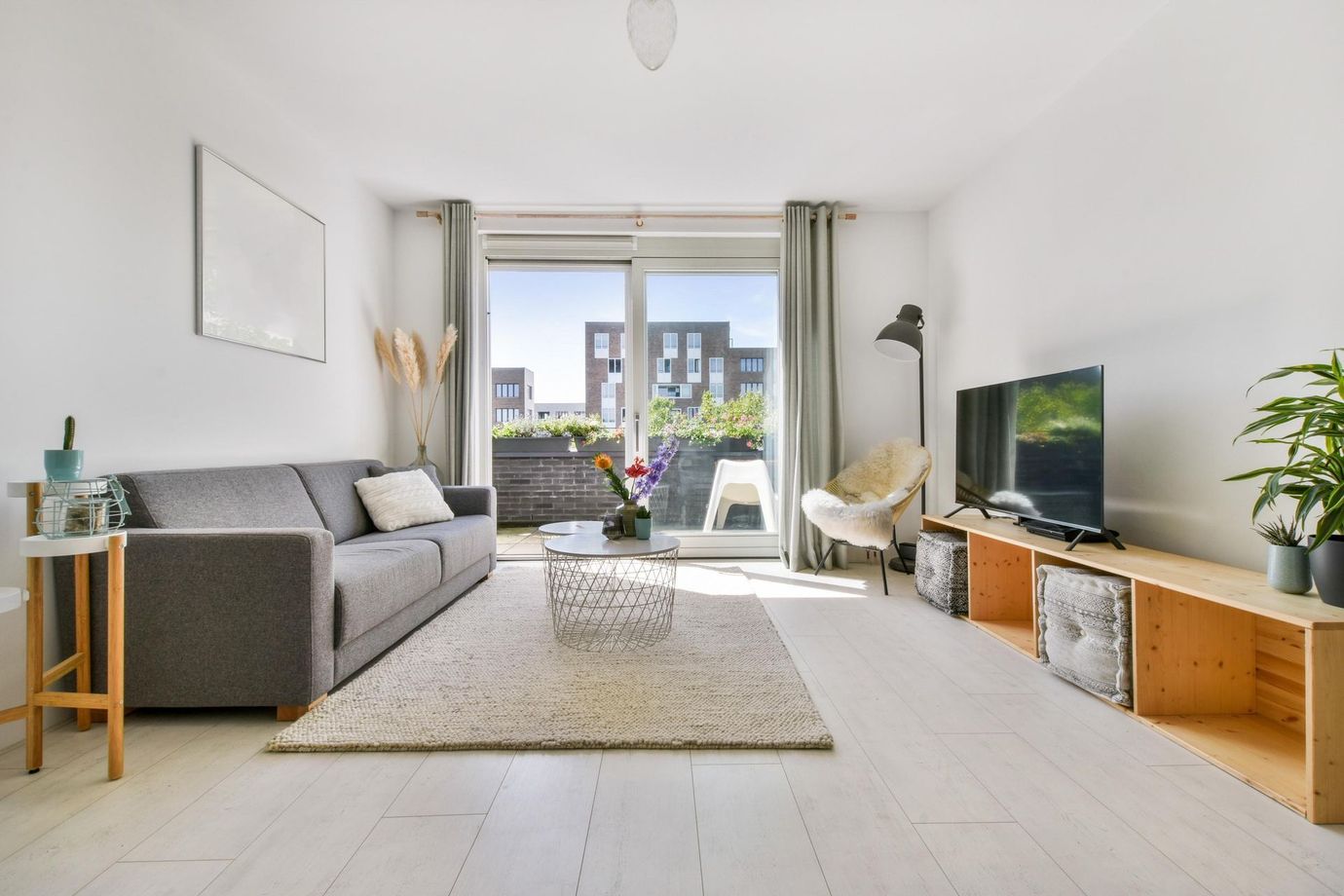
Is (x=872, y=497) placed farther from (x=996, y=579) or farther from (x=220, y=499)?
(x=220, y=499)

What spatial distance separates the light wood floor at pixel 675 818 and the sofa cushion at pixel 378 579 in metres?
0.39

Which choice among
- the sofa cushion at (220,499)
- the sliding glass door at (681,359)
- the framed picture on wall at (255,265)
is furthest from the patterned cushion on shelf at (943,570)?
the framed picture on wall at (255,265)

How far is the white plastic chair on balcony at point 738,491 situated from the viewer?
450 cm

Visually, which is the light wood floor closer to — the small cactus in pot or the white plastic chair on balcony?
the small cactus in pot

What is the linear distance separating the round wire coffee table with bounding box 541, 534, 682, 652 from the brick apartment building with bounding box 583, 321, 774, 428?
1.53 meters

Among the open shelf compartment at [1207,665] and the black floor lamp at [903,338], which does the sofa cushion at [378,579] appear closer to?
the open shelf compartment at [1207,665]

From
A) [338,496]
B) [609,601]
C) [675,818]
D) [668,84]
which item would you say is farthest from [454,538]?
[668,84]

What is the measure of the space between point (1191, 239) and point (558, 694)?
2841 mm

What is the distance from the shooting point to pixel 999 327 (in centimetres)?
348

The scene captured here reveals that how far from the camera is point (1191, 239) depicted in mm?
2203

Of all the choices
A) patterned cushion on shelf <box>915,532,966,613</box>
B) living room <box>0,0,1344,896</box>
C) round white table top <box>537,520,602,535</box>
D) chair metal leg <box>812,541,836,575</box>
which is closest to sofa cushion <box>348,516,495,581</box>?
living room <box>0,0,1344,896</box>

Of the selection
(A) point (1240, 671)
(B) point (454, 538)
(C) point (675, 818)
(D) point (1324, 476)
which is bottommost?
Result: (C) point (675, 818)

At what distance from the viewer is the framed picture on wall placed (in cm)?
249

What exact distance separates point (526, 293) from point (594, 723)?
346 cm
